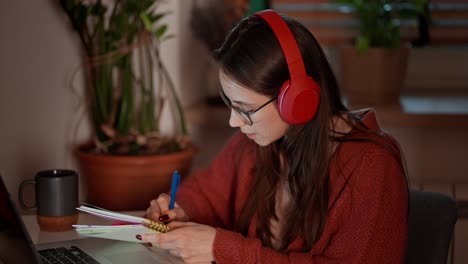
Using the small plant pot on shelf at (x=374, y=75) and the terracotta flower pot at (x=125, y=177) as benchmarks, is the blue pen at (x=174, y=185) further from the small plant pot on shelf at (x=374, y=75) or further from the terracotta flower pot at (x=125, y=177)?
the small plant pot on shelf at (x=374, y=75)

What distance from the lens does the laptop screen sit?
111cm

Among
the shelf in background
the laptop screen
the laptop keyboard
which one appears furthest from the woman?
the shelf in background

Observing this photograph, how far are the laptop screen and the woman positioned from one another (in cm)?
25

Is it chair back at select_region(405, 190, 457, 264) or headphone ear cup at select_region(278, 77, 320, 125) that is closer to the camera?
headphone ear cup at select_region(278, 77, 320, 125)

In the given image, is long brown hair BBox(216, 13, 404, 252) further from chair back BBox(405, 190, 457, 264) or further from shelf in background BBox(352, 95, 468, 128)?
shelf in background BBox(352, 95, 468, 128)

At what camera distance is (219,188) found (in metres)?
1.70

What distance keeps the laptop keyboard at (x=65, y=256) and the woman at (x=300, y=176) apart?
129 mm

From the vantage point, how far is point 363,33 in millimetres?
2406

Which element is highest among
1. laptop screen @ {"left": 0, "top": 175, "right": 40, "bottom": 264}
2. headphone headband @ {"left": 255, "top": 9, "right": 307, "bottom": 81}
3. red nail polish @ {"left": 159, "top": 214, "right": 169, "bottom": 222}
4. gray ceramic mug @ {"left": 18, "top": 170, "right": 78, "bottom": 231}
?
headphone headband @ {"left": 255, "top": 9, "right": 307, "bottom": 81}

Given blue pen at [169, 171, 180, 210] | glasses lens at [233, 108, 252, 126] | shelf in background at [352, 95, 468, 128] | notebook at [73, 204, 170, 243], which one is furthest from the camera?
shelf in background at [352, 95, 468, 128]

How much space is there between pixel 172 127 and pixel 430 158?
89cm

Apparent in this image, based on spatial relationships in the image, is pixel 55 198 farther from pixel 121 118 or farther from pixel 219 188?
pixel 121 118

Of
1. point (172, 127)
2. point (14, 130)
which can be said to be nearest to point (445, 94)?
point (172, 127)

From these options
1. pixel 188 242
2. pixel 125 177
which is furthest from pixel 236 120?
pixel 125 177
